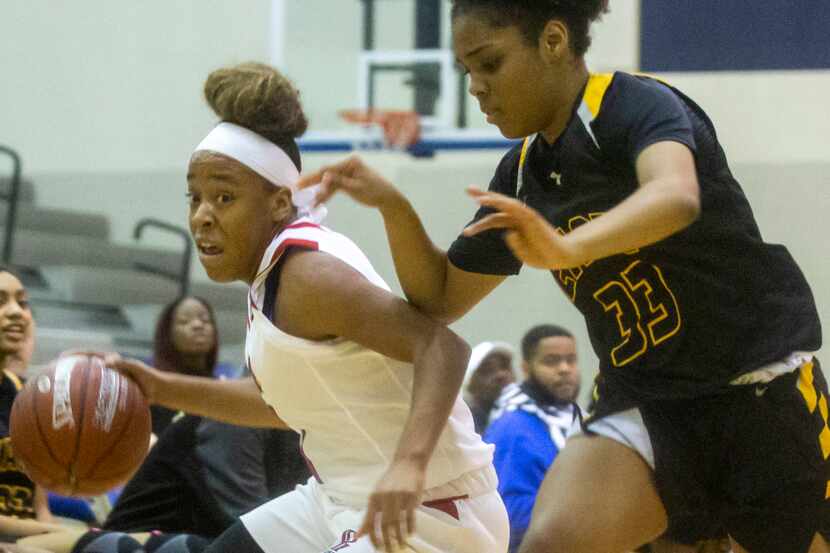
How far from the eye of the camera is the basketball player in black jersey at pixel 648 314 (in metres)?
3.12

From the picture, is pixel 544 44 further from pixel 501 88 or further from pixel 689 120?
pixel 689 120

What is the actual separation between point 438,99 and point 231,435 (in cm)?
526

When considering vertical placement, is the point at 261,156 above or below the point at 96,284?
above

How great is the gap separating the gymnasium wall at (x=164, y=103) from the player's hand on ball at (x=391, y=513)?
20.2 feet

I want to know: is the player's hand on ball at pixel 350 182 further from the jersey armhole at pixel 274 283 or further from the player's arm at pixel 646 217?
the player's arm at pixel 646 217

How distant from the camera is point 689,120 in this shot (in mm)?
3059

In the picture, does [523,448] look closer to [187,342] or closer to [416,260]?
[187,342]

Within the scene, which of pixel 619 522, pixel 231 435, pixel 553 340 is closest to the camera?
pixel 619 522

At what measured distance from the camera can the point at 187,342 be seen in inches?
293

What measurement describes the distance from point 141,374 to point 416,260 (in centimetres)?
82

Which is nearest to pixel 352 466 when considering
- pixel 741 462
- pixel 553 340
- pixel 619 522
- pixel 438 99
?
pixel 619 522

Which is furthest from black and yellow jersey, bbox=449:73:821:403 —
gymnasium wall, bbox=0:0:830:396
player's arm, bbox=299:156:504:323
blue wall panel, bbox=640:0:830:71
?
gymnasium wall, bbox=0:0:830:396

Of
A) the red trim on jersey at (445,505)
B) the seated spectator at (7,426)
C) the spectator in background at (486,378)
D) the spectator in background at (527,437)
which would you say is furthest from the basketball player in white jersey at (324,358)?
the spectator in background at (486,378)

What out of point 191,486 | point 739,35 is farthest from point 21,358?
point 739,35
